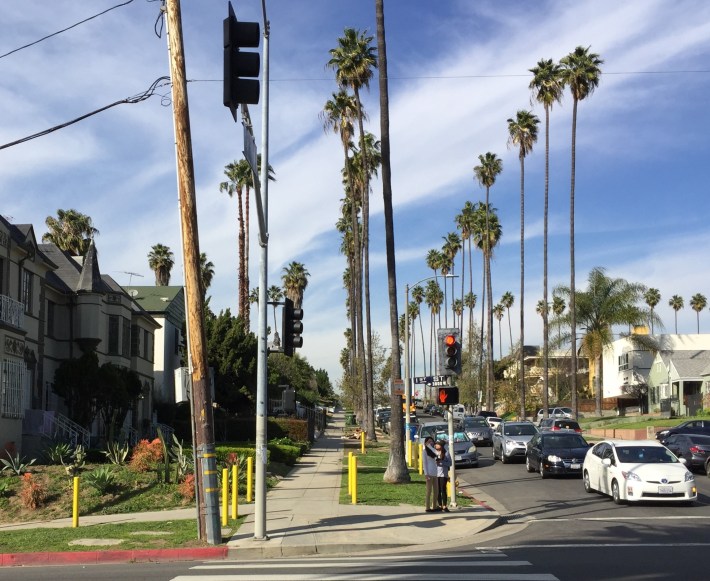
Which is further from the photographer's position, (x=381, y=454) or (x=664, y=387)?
(x=664, y=387)

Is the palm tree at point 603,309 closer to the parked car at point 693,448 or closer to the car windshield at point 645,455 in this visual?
the parked car at point 693,448

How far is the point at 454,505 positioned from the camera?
1844cm

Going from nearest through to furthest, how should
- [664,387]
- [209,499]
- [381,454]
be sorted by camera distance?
[209,499], [381,454], [664,387]

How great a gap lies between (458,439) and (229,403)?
1988cm

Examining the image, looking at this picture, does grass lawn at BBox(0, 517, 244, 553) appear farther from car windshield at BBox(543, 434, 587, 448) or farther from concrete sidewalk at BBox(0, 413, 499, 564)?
car windshield at BBox(543, 434, 587, 448)

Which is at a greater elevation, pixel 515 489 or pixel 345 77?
pixel 345 77

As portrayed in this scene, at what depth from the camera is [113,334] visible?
3594 cm

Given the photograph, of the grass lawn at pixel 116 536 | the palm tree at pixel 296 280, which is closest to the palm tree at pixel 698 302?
the palm tree at pixel 296 280

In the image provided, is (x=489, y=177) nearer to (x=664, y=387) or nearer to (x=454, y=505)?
(x=664, y=387)

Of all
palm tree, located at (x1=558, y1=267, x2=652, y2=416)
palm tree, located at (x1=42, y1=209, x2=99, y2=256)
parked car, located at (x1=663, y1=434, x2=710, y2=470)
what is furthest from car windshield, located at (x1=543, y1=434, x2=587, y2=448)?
palm tree, located at (x1=558, y1=267, x2=652, y2=416)

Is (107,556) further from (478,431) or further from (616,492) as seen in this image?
(478,431)

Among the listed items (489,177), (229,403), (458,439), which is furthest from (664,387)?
(458,439)

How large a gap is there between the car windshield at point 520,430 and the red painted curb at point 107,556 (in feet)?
73.2

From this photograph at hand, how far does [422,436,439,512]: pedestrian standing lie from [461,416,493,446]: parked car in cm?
2611
